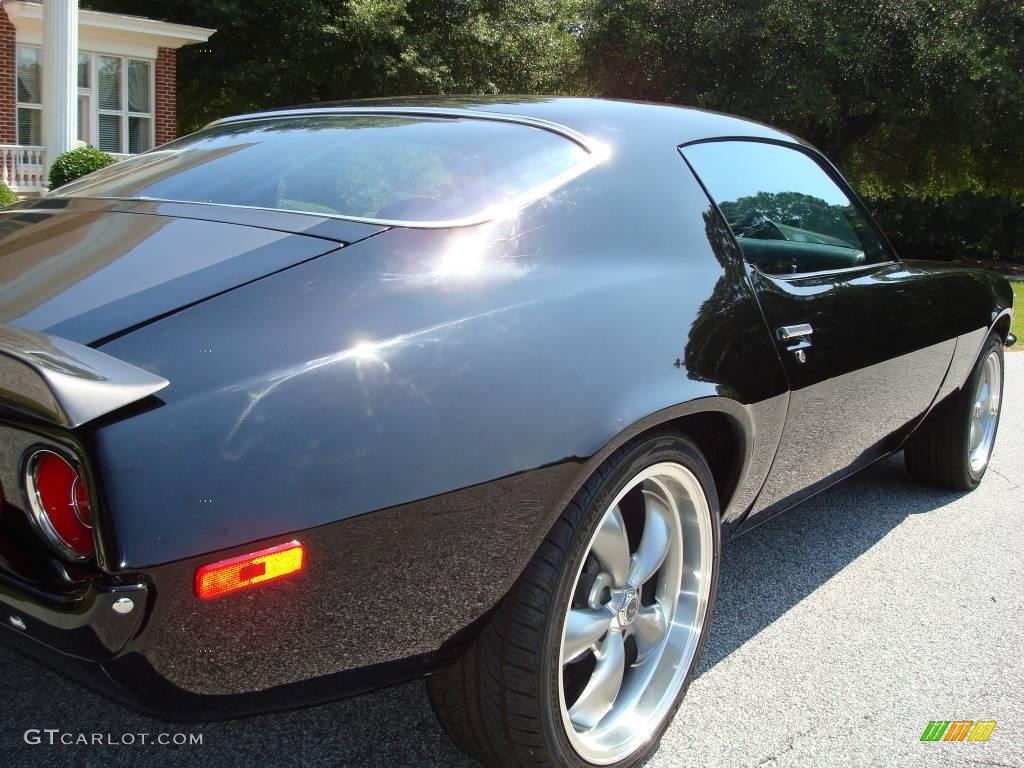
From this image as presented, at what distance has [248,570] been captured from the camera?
1.40m

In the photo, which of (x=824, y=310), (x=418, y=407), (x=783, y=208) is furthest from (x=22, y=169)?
(x=418, y=407)

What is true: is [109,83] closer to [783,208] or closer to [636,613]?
[783,208]

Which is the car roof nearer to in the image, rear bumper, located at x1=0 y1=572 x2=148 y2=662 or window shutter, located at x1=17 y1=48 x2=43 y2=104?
rear bumper, located at x1=0 y1=572 x2=148 y2=662

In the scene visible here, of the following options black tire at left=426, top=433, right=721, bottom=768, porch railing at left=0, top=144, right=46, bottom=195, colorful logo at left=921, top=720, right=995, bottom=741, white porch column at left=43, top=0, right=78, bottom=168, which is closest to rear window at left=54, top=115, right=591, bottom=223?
black tire at left=426, top=433, right=721, bottom=768

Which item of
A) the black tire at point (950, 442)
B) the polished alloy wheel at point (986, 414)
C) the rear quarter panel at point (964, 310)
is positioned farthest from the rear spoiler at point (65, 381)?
the polished alloy wheel at point (986, 414)

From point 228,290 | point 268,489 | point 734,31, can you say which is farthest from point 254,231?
point 734,31

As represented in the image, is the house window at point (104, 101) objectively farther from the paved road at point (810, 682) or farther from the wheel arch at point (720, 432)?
the wheel arch at point (720, 432)

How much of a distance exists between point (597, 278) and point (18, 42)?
17430 mm

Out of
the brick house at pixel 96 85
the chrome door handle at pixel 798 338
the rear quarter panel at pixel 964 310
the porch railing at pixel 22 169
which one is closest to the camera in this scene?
the chrome door handle at pixel 798 338

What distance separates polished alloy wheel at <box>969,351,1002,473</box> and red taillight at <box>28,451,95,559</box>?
151 inches

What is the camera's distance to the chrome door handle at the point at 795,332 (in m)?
2.45

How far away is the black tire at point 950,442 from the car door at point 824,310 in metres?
0.49

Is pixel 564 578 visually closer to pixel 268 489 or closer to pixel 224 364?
pixel 268 489

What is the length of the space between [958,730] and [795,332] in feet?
3.57
